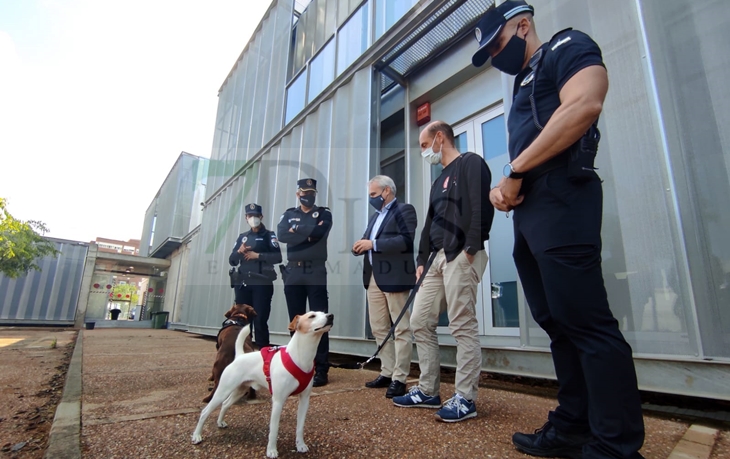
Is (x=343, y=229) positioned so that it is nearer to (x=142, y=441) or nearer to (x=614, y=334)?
(x=142, y=441)

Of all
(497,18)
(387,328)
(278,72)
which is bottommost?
(387,328)

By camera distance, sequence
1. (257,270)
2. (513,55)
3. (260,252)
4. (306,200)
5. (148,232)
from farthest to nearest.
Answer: (148,232) → (260,252) → (257,270) → (306,200) → (513,55)

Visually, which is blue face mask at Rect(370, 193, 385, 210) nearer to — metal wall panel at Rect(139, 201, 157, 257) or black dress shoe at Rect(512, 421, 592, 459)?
black dress shoe at Rect(512, 421, 592, 459)

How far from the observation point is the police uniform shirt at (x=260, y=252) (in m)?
4.19

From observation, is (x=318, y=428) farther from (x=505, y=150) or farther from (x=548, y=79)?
(x=505, y=150)

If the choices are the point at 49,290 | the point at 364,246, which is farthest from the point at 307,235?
the point at 49,290

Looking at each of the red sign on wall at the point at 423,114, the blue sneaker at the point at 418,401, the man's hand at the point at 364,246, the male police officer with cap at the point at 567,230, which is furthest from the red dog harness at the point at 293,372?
the red sign on wall at the point at 423,114

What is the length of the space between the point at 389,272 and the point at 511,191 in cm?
171

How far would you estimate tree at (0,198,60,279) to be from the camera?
52.1ft

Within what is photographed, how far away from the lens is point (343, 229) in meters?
5.40

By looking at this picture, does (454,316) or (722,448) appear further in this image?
(454,316)

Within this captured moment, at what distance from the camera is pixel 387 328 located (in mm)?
3240

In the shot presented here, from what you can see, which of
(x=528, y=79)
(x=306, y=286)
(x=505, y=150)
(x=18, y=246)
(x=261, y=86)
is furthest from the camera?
(x=18, y=246)

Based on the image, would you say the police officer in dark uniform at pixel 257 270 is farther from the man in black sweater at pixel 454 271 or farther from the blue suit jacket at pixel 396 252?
the man in black sweater at pixel 454 271
